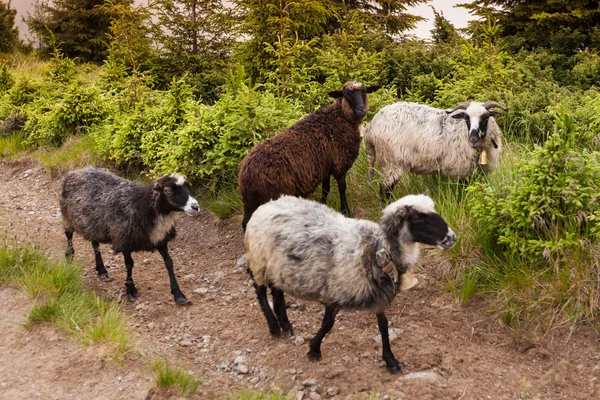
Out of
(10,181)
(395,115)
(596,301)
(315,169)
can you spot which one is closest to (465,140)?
(395,115)

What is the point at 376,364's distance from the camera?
4.63m

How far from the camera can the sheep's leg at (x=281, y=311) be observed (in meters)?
5.02

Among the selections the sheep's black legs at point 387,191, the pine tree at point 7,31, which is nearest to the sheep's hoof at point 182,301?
the sheep's black legs at point 387,191

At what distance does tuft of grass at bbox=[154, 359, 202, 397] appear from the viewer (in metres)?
4.05

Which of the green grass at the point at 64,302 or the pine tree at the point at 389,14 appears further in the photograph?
the pine tree at the point at 389,14

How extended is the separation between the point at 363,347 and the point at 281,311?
818 millimetres

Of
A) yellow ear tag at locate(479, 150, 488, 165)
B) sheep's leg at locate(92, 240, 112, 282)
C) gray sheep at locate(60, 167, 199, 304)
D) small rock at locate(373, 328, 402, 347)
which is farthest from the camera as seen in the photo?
sheep's leg at locate(92, 240, 112, 282)

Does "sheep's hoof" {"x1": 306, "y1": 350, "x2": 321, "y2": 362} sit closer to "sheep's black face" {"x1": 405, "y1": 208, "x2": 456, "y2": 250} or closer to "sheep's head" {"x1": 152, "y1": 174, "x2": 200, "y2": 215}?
"sheep's black face" {"x1": 405, "y1": 208, "x2": 456, "y2": 250}

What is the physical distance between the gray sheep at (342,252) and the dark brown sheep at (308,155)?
1.33m

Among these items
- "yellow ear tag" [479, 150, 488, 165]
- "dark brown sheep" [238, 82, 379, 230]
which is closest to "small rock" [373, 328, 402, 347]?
"dark brown sheep" [238, 82, 379, 230]

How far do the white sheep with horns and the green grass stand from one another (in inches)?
146

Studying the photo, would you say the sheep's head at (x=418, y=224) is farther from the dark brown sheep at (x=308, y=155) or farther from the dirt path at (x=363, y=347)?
the dark brown sheep at (x=308, y=155)

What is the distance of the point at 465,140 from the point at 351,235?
9.09ft

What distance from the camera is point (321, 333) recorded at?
4.56 metres
